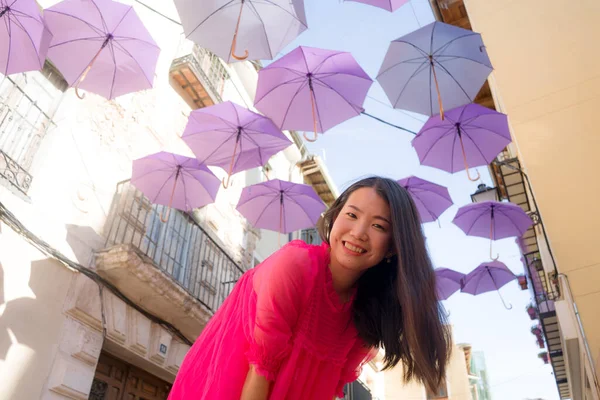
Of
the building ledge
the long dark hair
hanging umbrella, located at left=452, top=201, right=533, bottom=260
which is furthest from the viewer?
hanging umbrella, located at left=452, top=201, right=533, bottom=260

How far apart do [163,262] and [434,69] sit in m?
4.69

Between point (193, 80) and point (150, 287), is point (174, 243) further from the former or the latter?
point (193, 80)

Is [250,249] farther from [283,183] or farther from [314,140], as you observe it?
[314,140]

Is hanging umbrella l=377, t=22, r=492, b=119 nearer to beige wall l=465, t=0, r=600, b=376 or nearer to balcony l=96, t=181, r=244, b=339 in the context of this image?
beige wall l=465, t=0, r=600, b=376

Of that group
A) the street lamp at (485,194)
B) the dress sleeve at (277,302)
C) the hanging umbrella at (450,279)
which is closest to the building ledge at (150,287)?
the hanging umbrella at (450,279)

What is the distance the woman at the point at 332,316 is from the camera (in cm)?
179

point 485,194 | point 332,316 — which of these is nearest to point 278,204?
point 485,194

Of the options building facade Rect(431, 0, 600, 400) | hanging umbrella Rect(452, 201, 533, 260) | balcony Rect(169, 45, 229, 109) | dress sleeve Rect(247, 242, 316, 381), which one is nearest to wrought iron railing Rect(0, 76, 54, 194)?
balcony Rect(169, 45, 229, 109)

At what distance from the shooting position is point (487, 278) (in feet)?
34.7

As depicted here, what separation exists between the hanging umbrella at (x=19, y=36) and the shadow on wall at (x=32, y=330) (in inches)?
80.7

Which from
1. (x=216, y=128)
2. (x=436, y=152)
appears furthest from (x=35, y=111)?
(x=436, y=152)

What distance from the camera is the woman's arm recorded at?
5.70 ft

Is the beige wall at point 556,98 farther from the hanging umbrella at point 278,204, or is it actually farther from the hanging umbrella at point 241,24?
the hanging umbrella at point 278,204

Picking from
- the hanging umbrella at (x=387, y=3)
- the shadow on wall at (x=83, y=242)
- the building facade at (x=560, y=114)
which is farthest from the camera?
the shadow on wall at (x=83, y=242)
